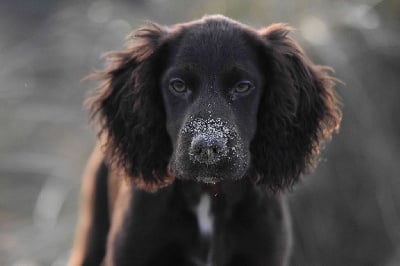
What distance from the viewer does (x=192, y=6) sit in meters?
8.53

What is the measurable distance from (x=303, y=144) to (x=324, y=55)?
2912 mm

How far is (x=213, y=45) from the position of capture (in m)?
3.59

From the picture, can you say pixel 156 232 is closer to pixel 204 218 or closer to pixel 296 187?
pixel 204 218

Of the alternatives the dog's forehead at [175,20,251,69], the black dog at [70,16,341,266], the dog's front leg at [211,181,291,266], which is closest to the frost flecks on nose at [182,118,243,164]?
the black dog at [70,16,341,266]

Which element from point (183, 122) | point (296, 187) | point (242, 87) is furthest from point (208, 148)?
point (296, 187)

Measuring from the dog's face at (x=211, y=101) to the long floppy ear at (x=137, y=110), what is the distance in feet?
0.27

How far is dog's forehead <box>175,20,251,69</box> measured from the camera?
3.56 metres

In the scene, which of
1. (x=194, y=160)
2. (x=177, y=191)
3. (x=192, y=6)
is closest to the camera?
(x=194, y=160)

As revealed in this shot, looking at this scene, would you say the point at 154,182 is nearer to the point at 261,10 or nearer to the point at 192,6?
the point at 261,10

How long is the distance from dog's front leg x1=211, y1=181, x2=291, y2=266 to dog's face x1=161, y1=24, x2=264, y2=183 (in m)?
0.32

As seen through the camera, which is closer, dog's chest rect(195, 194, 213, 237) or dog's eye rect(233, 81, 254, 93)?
dog's eye rect(233, 81, 254, 93)

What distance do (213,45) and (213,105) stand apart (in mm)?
287

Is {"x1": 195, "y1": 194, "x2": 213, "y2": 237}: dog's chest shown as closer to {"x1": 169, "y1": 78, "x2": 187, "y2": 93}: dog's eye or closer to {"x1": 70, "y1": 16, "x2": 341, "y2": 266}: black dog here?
{"x1": 70, "y1": 16, "x2": 341, "y2": 266}: black dog

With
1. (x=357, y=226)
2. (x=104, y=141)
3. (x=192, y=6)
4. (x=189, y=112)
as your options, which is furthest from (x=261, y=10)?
(x=189, y=112)
